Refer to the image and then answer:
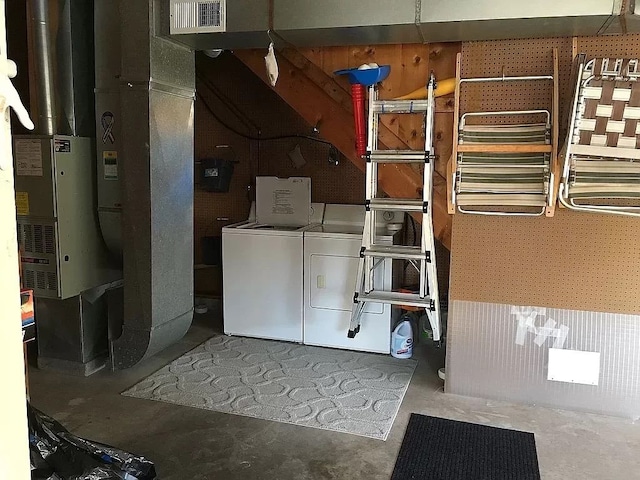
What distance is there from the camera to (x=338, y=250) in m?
3.94

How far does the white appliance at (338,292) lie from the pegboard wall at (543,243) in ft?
2.54

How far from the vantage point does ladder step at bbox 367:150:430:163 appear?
10.2 ft

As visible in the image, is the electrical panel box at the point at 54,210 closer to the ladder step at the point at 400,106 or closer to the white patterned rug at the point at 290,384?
the white patterned rug at the point at 290,384

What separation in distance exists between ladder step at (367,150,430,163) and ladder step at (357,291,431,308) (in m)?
0.77

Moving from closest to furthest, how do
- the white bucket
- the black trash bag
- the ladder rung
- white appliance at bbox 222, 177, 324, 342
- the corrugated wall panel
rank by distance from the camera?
the black trash bag < the ladder rung < the corrugated wall panel < the white bucket < white appliance at bbox 222, 177, 324, 342

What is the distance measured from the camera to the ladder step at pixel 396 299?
3215 millimetres

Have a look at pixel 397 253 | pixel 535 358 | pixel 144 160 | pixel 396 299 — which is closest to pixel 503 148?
pixel 397 253

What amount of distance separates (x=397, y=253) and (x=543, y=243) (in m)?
0.77

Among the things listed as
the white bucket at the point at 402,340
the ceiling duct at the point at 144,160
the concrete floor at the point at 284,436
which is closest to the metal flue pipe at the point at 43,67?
the ceiling duct at the point at 144,160

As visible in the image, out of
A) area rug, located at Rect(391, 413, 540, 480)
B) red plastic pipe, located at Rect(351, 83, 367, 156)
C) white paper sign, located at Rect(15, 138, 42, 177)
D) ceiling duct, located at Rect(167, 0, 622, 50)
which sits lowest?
area rug, located at Rect(391, 413, 540, 480)

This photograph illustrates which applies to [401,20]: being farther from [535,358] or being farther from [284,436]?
[284,436]

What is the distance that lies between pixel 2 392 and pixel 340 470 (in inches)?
78.9

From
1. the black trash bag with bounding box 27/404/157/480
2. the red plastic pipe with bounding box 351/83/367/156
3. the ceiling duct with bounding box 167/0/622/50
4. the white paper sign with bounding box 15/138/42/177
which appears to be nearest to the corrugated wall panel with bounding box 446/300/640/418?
the red plastic pipe with bounding box 351/83/367/156

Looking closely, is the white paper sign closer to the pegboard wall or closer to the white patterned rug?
the white patterned rug
